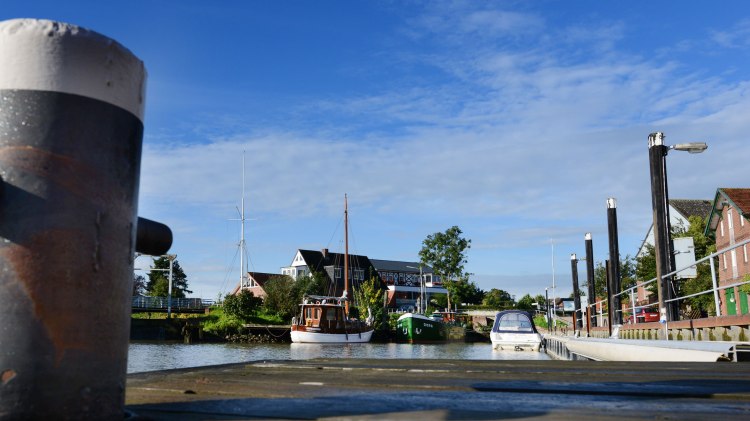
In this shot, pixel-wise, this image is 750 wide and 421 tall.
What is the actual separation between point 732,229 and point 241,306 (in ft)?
120

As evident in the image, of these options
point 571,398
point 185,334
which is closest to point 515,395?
point 571,398

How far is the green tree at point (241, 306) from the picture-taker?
5240 cm

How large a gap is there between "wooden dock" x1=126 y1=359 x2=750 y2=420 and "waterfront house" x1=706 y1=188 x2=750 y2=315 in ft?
105

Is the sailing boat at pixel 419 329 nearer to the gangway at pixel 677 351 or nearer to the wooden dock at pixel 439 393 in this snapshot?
the gangway at pixel 677 351

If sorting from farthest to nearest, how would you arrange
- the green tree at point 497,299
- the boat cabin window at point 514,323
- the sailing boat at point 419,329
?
the green tree at point 497,299
the sailing boat at point 419,329
the boat cabin window at point 514,323

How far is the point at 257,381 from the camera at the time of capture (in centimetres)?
300

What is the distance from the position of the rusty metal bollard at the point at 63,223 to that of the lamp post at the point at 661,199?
11773mm

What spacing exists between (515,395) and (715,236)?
42.5 m

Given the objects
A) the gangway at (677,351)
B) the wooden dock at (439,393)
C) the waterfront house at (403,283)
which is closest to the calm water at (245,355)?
the gangway at (677,351)

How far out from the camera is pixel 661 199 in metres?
12.1

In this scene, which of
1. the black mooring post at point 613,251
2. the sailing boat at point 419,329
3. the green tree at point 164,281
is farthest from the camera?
the green tree at point 164,281

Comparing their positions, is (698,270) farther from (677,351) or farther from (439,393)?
(439,393)

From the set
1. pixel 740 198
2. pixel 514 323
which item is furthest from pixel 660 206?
pixel 740 198

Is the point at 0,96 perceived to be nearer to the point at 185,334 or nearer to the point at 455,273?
the point at 185,334
